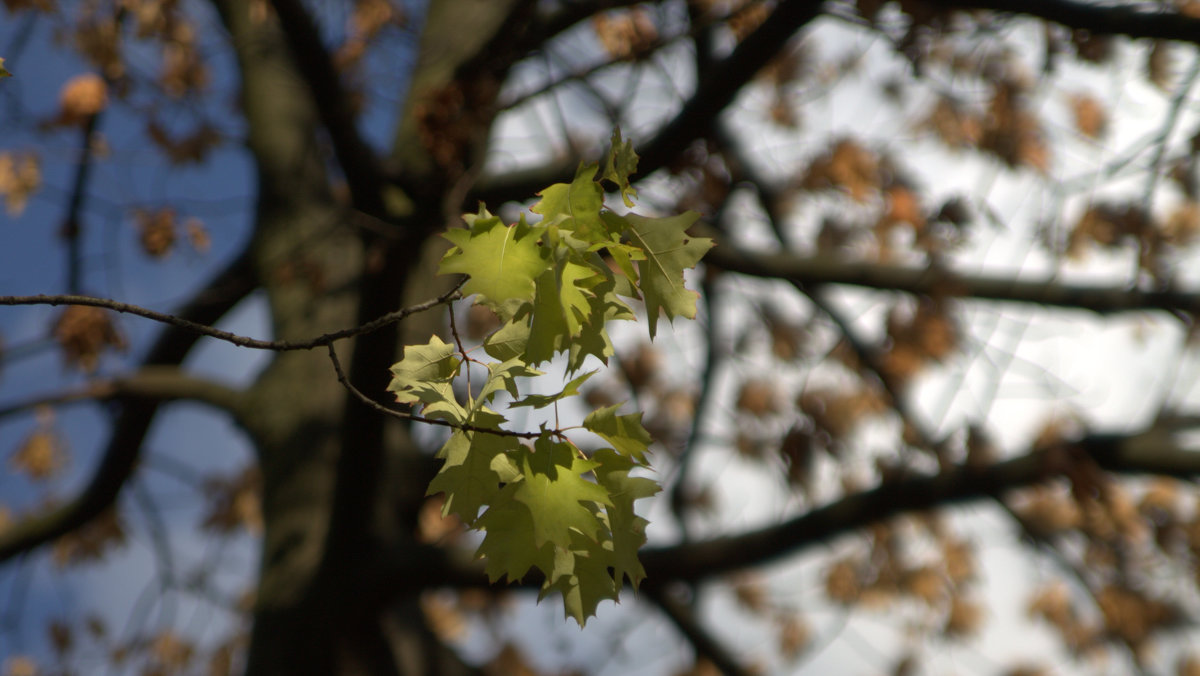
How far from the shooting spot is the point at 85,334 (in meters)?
3.07

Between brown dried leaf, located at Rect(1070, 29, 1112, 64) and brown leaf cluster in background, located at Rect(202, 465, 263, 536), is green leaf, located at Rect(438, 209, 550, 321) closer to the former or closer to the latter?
brown dried leaf, located at Rect(1070, 29, 1112, 64)

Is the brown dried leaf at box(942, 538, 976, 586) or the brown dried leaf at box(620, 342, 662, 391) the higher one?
the brown dried leaf at box(620, 342, 662, 391)

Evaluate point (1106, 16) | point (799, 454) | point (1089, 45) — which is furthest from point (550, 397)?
point (799, 454)

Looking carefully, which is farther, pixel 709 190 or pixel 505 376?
pixel 709 190

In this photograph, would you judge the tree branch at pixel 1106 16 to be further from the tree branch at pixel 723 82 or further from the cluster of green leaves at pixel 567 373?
the cluster of green leaves at pixel 567 373

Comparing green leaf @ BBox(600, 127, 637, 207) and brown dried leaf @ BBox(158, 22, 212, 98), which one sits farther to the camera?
brown dried leaf @ BBox(158, 22, 212, 98)

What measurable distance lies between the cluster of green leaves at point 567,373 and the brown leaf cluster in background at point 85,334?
2.65 m

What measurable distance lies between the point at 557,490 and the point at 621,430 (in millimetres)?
111

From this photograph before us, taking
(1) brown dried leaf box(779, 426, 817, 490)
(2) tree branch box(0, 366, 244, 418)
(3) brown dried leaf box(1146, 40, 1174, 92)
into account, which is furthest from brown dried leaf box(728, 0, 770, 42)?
(2) tree branch box(0, 366, 244, 418)

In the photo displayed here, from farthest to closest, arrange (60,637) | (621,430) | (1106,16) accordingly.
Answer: (60,637)
(1106,16)
(621,430)

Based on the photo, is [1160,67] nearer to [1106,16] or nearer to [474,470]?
[1106,16]

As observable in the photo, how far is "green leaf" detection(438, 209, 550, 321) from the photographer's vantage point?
891 millimetres

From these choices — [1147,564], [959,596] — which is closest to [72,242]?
[1147,564]

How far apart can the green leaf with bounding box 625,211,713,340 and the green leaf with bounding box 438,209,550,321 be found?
0.14 meters
